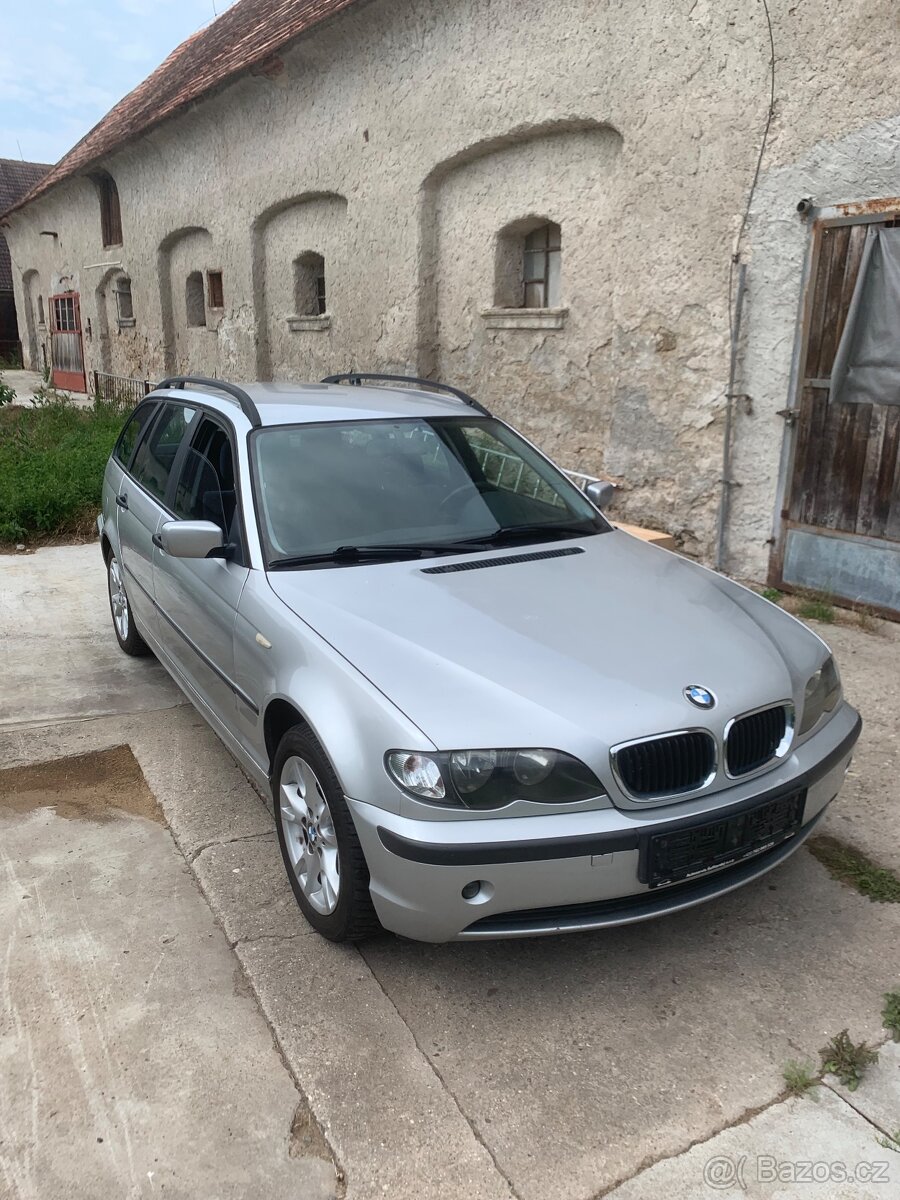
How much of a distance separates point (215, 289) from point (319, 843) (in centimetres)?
1362

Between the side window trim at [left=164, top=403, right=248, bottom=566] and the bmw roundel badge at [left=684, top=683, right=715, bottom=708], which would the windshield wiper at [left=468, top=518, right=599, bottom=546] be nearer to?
the side window trim at [left=164, top=403, right=248, bottom=566]

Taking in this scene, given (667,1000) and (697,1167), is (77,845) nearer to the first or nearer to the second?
(667,1000)

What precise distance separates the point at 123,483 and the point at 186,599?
67.4 inches

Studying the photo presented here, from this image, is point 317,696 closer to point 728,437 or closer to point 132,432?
point 132,432

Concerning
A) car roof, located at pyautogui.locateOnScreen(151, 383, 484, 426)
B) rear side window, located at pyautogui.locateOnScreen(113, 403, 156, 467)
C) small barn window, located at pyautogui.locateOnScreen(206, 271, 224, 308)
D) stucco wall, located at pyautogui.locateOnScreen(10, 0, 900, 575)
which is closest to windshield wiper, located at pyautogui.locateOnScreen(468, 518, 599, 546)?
car roof, located at pyautogui.locateOnScreen(151, 383, 484, 426)

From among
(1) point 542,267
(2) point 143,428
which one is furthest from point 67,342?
(2) point 143,428

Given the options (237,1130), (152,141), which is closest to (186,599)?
(237,1130)

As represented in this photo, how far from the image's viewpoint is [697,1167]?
2100mm

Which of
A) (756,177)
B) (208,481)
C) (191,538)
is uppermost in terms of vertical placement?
(756,177)

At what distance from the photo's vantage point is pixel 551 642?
2.77 m

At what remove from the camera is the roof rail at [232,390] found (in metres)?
3.79

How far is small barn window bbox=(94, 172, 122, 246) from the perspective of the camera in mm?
18438

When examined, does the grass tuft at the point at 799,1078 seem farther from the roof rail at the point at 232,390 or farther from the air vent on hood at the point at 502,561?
the roof rail at the point at 232,390

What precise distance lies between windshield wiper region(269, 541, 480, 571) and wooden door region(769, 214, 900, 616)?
11.3 feet
